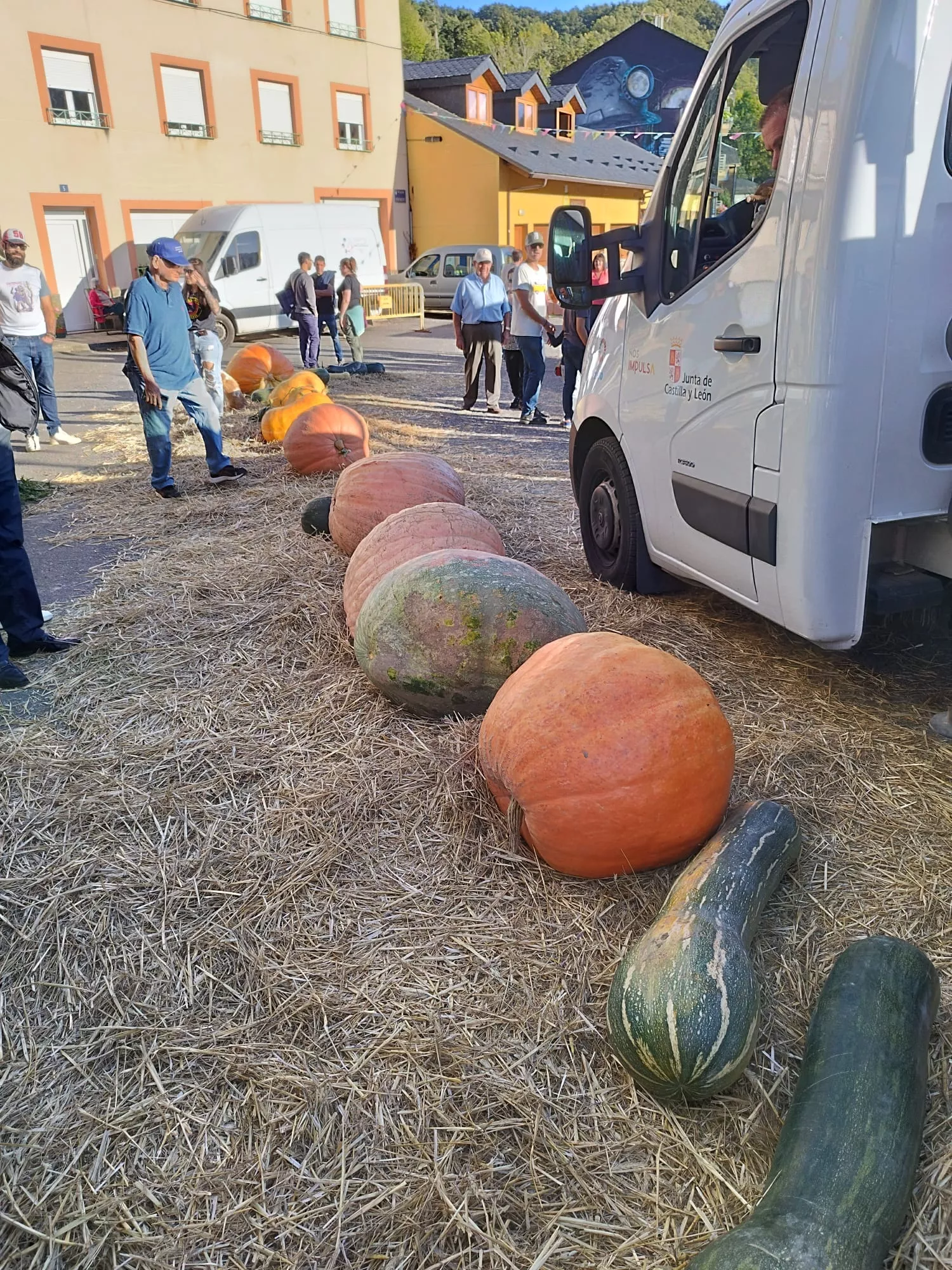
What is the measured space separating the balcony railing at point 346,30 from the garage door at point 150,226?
970 cm

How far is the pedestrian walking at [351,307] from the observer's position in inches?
618

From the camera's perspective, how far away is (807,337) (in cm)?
304

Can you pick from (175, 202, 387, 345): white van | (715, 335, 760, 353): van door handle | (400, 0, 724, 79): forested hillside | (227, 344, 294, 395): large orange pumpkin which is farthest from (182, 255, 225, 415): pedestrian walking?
(400, 0, 724, 79): forested hillside

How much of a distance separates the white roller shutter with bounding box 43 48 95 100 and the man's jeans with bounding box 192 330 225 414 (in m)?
20.4

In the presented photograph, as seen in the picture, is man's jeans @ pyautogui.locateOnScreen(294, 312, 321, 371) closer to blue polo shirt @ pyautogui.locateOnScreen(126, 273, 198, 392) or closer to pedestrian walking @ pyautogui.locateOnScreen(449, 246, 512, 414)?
pedestrian walking @ pyautogui.locateOnScreen(449, 246, 512, 414)

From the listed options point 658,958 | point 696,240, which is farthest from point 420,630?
point 696,240

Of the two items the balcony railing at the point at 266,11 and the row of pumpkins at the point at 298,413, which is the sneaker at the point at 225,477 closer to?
the row of pumpkins at the point at 298,413

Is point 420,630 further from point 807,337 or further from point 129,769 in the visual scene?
point 807,337

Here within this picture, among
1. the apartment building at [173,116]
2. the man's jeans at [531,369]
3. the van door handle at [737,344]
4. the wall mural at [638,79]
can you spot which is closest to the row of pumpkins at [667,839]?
the van door handle at [737,344]

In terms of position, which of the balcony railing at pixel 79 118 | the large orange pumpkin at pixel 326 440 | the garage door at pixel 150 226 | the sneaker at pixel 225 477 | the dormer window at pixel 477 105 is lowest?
the sneaker at pixel 225 477

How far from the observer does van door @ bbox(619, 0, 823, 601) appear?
334 cm

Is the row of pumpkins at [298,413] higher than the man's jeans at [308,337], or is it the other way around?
the man's jeans at [308,337]

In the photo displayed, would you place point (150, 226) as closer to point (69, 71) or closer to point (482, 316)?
point (69, 71)

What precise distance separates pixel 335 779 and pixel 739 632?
7.88 ft
